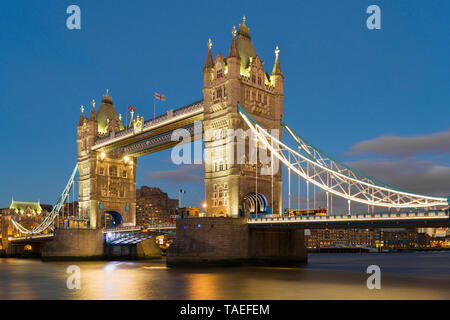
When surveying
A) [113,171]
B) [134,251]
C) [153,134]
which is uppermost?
[153,134]

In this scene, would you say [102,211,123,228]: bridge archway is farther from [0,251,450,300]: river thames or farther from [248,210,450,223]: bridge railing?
[248,210,450,223]: bridge railing

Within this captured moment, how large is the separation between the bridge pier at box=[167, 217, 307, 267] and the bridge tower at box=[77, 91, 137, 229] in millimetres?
32027

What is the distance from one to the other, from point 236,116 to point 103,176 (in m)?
Result: 34.7

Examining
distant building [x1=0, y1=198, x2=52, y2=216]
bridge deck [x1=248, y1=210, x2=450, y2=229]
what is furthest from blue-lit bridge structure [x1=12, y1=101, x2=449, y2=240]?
distant building [x1=0, y1=198, x2=52, y2=216]

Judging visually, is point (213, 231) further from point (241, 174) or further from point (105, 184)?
point (105, 184)

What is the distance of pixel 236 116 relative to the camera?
5512 centimetres

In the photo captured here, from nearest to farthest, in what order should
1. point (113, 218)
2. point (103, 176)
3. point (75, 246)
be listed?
point (75, 246), point (103, 176), point (113, 218)

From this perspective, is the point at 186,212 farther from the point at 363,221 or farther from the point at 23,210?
the point at 23,210

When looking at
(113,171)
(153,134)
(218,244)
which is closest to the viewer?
(218,244)

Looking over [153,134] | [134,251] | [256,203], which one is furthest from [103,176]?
[256,203]

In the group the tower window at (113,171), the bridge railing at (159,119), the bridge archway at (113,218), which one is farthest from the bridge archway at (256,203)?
Answer: the tower window at (113,171)

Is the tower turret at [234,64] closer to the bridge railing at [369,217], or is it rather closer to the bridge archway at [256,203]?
the bridge archway at [256,203]

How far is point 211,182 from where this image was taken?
57.3 m
